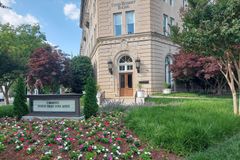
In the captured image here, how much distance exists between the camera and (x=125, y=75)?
76.1ft

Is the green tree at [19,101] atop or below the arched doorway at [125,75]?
below

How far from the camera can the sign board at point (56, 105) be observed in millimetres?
9086

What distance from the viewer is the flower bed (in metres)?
4.84

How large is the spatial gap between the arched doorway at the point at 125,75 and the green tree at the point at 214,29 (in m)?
13.6

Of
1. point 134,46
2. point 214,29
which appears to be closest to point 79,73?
point 134,46

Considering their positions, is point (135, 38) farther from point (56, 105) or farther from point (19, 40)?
point (19, 40)

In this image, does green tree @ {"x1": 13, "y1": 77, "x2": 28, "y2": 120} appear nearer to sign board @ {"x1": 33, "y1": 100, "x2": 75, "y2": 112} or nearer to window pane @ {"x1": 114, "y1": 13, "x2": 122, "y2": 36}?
sign board @ {"x1": 33, "y1": 100, "x2": 75, "y2": 112}

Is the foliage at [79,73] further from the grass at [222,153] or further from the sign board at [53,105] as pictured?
the grass at [222,153]

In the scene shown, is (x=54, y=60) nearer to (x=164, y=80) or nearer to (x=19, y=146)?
(x=164, y=80)

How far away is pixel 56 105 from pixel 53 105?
0.15 metres

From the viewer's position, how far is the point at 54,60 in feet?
75.4

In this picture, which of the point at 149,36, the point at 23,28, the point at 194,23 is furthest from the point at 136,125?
the point at 23,28

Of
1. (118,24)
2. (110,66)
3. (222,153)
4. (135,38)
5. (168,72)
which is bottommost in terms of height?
(222,153)

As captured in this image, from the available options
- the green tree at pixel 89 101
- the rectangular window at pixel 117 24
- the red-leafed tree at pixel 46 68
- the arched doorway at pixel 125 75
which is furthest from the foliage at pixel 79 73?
the green tree at pixel 89 101
